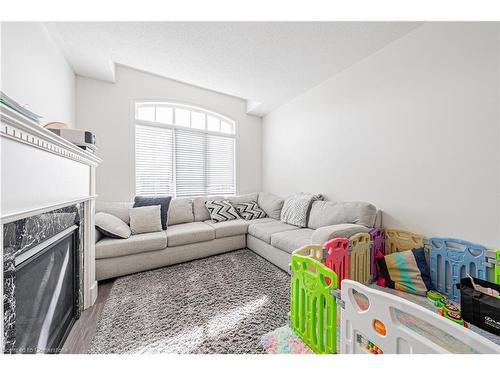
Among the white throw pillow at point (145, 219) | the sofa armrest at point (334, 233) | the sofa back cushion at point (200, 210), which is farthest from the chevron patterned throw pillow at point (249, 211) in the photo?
the sofa armrest at point (334, 233)

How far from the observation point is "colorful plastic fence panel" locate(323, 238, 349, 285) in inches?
61.2

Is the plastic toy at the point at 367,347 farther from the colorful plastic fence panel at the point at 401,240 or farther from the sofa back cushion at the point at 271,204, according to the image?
the sofa back cushion at the point at 271,204

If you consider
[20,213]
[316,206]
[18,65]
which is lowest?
[316,206]

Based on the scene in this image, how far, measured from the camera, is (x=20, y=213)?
700 mm

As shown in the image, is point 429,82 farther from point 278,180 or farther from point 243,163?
point 243,163

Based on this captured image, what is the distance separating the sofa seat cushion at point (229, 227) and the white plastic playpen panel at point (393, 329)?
6.47ft

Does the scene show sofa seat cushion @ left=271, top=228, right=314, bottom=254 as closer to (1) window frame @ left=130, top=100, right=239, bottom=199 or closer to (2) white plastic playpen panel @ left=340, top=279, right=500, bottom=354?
(2) white plastic playpen panel @ left=340, top=279, right=500, bottom=354

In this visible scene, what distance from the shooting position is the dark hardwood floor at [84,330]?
1.17 meters

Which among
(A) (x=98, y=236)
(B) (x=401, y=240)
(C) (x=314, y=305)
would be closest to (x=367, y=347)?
(C) (x=314, y=305)

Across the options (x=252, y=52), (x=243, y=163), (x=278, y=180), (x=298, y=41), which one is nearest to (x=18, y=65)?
(x=252, y=52)

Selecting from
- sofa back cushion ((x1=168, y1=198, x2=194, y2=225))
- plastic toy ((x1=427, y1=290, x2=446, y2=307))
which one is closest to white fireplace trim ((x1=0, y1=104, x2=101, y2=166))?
sofa back cushion ((x1=168, y1=198, x2=194, y2=225))

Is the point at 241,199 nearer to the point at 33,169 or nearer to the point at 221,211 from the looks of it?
the point at 221,211
